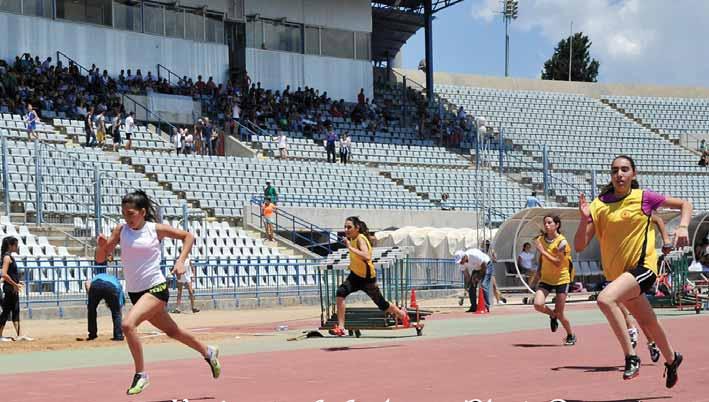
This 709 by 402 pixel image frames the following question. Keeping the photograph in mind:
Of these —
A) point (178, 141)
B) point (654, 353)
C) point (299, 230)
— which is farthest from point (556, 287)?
point (178, 141)

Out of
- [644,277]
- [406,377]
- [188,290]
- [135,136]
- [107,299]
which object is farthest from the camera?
[135,136]

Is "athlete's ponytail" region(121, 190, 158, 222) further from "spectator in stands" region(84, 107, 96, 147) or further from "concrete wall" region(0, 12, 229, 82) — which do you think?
"concrete wall" region(0, 12, 229, 82)

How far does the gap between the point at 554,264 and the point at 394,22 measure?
150 feet

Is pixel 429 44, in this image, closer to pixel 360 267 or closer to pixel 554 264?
pixel 360 267

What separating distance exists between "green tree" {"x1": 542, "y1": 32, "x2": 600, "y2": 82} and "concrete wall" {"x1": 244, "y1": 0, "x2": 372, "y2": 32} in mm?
45807

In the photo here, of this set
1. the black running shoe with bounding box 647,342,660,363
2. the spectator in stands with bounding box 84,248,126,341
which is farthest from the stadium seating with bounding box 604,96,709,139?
the black running shoe with bounding box 647,342,660,363

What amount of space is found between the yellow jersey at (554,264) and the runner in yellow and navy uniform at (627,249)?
5709 millimetres

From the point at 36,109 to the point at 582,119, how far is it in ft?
92.3

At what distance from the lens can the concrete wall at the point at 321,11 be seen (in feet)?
177

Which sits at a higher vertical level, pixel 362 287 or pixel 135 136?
pixel 135 136

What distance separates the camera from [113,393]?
10.8m

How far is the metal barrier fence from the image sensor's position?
24.7 meters

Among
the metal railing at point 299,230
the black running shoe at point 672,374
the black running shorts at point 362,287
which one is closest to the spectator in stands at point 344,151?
the metal railing at point 299,230

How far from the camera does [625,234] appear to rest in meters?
10.2
